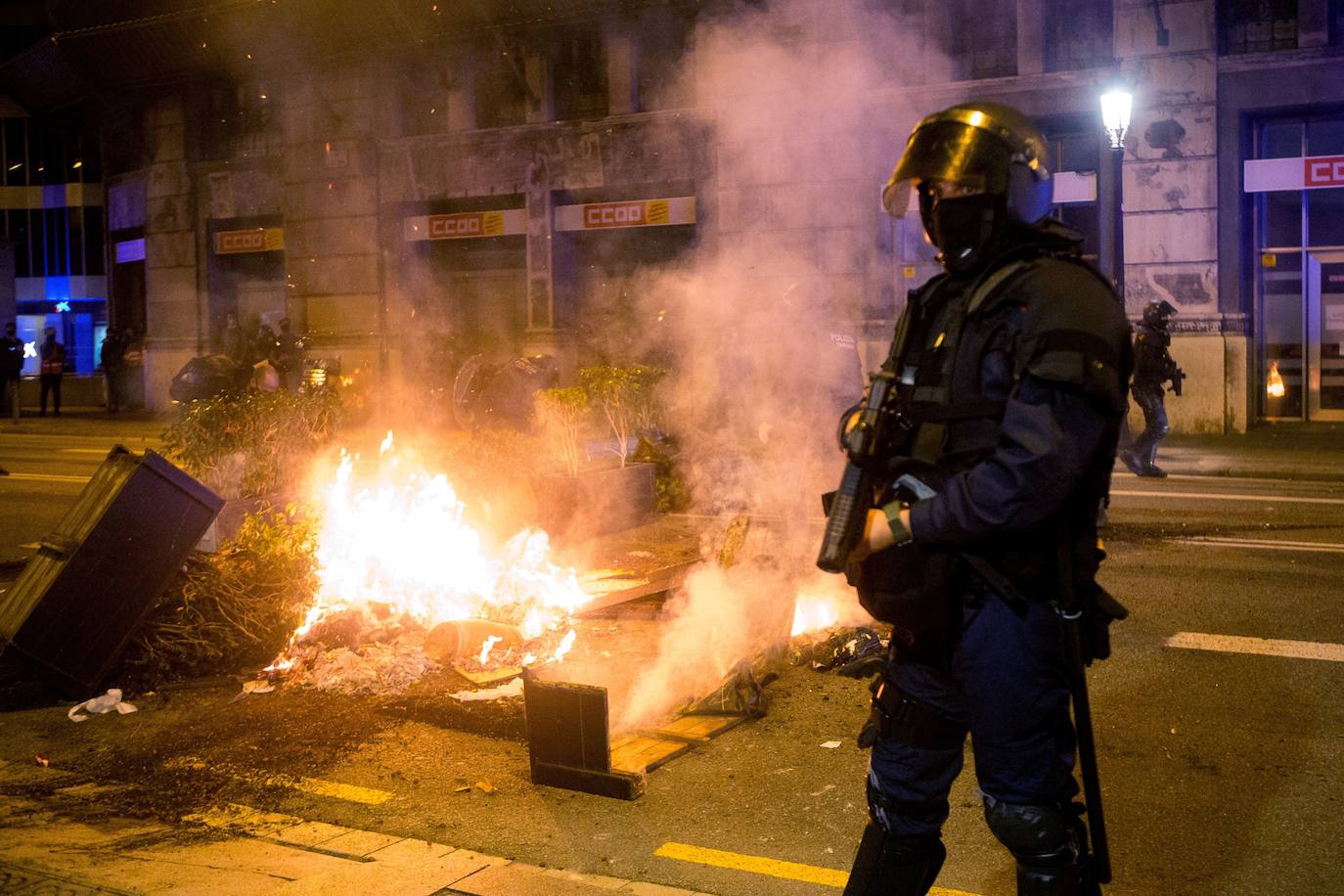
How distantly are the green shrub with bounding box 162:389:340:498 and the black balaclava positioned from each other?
19.9ft

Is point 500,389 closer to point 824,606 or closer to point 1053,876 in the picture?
point 824,606

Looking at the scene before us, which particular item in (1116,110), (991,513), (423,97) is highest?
(423,97)

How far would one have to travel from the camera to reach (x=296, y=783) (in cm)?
421

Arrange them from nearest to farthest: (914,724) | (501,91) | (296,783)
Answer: (914,724), (296,783), (501,91)

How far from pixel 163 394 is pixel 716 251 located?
13102 millimetres

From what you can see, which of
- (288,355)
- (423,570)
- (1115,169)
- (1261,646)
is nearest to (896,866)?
(1261,646)

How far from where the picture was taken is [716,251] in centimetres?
1847

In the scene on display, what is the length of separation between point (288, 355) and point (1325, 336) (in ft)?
55.5

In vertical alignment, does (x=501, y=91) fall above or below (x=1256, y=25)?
above

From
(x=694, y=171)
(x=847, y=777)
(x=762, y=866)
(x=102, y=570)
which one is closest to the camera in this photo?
(x=762, y=866)

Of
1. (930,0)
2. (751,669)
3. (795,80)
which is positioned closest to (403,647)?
(751,669)

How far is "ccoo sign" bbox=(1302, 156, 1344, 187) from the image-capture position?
53.6 ft

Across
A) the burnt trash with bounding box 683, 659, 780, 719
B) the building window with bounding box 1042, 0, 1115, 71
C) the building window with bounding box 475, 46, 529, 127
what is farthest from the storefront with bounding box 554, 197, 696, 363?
the burnt trash with bounding box 683, 659, 780, 719

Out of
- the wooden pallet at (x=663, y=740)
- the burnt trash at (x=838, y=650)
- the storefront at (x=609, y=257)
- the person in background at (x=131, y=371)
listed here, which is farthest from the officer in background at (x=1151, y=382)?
the person in background at (x=131, y=371)
